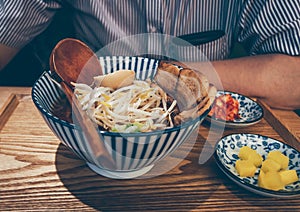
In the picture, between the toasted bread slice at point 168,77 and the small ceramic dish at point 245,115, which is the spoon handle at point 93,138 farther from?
the small ceramic dish at point 245,115

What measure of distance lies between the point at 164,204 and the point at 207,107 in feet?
0.79

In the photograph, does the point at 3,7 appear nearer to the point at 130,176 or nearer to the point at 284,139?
the point at 130,176

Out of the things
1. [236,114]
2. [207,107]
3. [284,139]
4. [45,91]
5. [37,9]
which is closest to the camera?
[207,107]

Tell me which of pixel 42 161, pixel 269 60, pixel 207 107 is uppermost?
pixel 207 107

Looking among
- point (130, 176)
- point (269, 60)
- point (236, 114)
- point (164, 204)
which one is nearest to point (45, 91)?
point (130, 176)

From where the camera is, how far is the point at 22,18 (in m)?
1.53

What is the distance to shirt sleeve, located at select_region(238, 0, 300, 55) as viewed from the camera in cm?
136

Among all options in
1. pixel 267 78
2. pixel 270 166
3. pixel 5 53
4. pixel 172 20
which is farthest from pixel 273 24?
pixel 5 53

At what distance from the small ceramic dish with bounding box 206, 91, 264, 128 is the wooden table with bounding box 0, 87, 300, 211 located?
13 centimetres

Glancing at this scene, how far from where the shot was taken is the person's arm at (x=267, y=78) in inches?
55.1

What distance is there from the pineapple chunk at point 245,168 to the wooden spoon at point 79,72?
0.32 m

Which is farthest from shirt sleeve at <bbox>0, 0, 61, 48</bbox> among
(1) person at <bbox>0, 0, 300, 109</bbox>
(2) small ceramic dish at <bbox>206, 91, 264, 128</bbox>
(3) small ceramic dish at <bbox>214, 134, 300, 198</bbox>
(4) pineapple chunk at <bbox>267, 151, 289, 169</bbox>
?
(4) pineapple chunk at <bbox>267, 151, 289, 169</bbox>

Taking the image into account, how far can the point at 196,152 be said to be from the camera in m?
0.94

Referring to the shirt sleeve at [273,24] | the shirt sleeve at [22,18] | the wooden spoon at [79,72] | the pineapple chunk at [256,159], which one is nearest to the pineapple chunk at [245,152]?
the pineapple chunk at [256,159]
